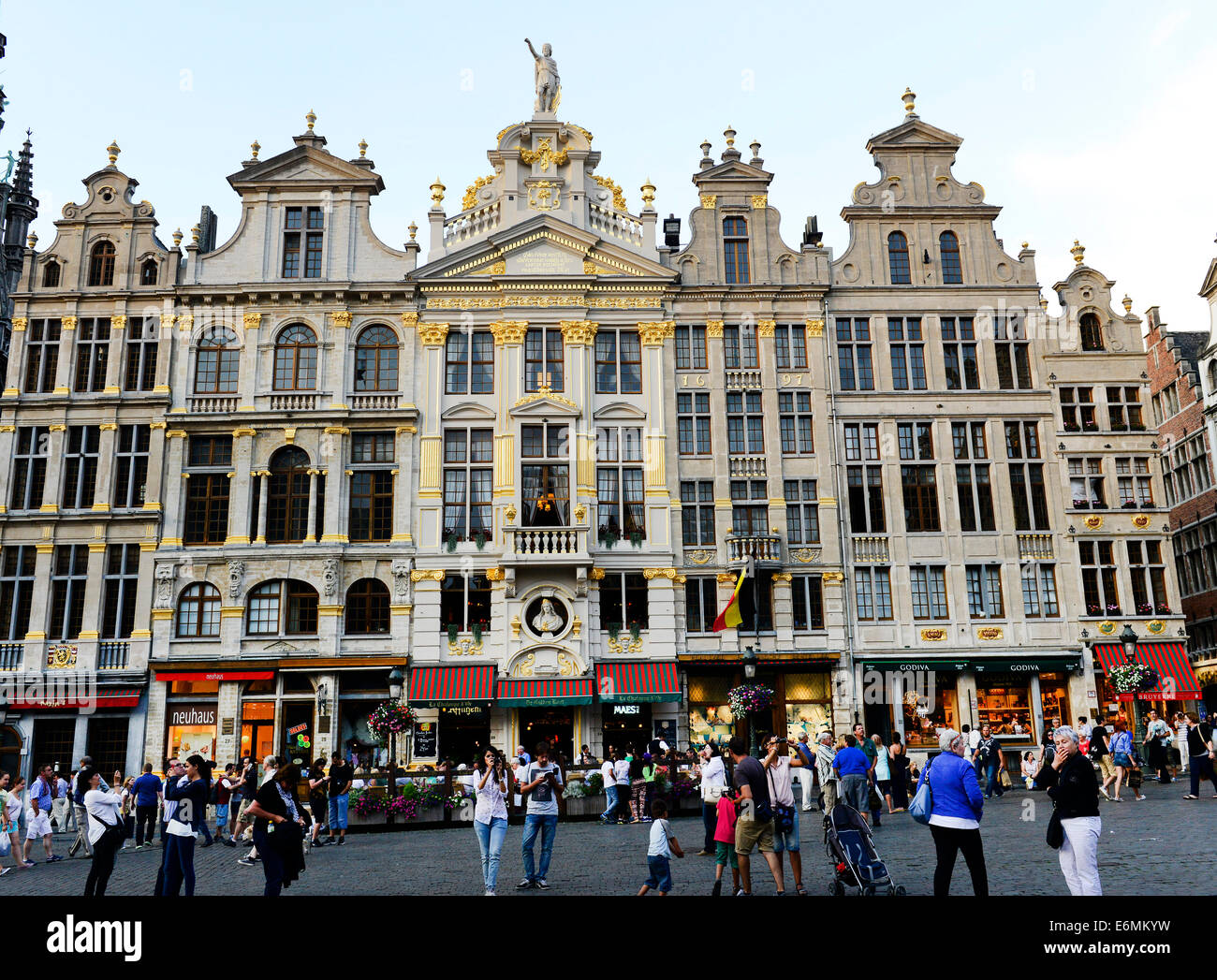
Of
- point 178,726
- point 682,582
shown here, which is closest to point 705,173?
point 682,582

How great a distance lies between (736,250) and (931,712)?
750 inches

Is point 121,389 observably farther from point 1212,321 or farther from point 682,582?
point 1212,321

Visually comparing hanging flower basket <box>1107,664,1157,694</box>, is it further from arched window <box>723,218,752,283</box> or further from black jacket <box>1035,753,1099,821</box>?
black jacket <box>1035,753,1099,821</box>

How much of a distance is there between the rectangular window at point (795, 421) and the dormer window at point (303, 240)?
18.7 meters

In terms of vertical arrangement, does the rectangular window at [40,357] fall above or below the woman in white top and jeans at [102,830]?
above

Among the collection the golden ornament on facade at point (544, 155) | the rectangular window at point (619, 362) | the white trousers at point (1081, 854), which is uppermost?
the golden ornament on facade at point (544, 155)

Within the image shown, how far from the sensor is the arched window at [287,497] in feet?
122

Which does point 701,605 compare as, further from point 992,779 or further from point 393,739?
point 992,779

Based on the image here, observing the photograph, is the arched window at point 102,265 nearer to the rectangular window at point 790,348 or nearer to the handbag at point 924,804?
the rectangular window at point 790,348

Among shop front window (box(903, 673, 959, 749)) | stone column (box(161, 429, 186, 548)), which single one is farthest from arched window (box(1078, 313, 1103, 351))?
stone column (box(161, 429, 186, 548))

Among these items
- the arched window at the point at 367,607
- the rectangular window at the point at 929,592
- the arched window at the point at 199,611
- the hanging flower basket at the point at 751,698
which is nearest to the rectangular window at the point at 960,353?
the rectangular window at the point at 929,592

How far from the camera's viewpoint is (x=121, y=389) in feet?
126

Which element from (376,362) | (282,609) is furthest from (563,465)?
(282,609)
